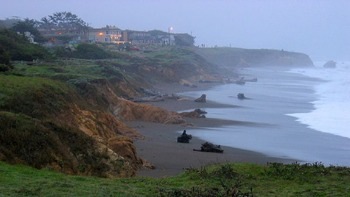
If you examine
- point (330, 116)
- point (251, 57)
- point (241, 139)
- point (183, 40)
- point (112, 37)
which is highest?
point (183, 40)

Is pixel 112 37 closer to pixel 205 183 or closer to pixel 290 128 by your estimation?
pixel 290 128

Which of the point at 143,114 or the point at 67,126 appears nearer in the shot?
the point at 67,126

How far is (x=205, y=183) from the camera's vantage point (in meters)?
13.6

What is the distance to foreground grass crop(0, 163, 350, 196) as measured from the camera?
1126 cm

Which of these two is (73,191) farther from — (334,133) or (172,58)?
(172,58)

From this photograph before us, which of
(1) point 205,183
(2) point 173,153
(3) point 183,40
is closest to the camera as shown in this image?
(1) point 205,183

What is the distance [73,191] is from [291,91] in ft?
177

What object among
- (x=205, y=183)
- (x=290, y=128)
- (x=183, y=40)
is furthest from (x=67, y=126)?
(x=183, y=40)

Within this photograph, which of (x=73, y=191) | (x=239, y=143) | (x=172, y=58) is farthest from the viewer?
(x=172, y=58)

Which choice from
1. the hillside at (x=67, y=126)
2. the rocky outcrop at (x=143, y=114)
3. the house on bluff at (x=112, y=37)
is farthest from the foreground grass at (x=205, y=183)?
the house on bluff at (x=112, y=37)

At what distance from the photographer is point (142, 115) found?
35062 millimetres

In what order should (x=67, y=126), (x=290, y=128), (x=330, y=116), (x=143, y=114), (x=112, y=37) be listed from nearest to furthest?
(x=67, y=126) < (x=290, y=128) < (x=143, y=114) < (x=330, y=116) < (x=112, y=37)

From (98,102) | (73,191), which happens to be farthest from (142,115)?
(73,191)

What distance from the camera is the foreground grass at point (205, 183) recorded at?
36.9ft
